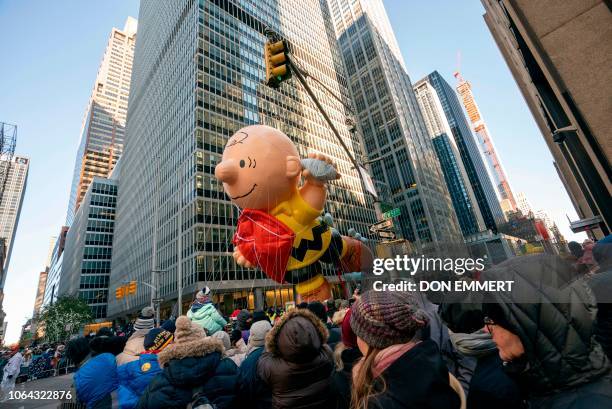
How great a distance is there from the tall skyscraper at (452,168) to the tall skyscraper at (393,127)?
3051 cm

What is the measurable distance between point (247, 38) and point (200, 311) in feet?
172

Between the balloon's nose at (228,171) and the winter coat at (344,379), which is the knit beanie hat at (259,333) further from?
the balloon's nose at (228,171)

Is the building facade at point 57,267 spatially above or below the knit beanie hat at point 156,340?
above

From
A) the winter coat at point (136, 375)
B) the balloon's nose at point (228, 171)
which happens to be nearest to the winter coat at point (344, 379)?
the winter coat at point (136, 375)

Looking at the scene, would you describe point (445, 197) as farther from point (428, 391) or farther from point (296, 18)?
point (428, 391)

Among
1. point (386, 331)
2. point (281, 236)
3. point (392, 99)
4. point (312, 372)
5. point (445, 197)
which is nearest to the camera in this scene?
point (386, 331)

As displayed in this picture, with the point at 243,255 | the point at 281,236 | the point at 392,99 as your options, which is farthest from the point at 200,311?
the point at 392,99

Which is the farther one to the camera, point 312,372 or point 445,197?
point 445,197

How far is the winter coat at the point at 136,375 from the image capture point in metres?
3.81

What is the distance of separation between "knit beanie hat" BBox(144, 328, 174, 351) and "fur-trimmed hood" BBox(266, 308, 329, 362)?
2084mm

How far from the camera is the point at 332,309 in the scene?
6.53 metres

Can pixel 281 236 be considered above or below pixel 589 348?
above

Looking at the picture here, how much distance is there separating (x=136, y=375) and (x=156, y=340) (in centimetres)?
52

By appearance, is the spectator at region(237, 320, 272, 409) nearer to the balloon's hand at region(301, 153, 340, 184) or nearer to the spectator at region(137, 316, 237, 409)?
the spectator at region(137, 316, 237, 409)
